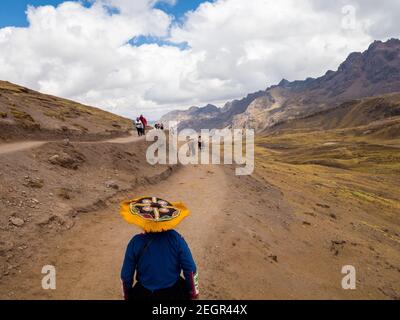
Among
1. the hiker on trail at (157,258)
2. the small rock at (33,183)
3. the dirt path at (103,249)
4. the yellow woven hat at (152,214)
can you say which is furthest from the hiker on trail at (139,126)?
the hiker on trail at (157,258)

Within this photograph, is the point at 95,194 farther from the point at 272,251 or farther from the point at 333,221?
the point at 333,221

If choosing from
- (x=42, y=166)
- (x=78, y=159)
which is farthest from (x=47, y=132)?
(x=42, y=166)

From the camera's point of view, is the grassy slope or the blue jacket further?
the grassy slope

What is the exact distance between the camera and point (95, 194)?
20.0 m

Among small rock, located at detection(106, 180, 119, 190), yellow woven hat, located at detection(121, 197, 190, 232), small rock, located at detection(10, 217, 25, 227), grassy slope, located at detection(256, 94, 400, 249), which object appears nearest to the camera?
yellow woven hat, located at detection(121, 197, 190, 232)

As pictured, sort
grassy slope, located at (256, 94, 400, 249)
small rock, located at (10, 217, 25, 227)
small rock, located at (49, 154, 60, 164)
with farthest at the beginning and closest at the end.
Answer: grassy slope, located at (256, 94, 400, 249), small rock, located at (49, 154, 60, 164), small rock, located at (10, 217, 25, 227)

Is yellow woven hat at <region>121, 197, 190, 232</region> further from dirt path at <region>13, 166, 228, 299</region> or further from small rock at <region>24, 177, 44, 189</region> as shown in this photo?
small rock at <region>24, 177, 44, 189</region>

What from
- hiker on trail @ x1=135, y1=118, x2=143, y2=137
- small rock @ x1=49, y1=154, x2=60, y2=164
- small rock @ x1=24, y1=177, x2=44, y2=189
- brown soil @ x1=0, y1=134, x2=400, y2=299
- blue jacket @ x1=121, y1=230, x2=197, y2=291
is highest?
hiker on trail @ x1=135, y1=118, x2=143, y2=137

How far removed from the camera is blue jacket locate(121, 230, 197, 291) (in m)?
6.64

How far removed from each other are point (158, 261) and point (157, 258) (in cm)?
6

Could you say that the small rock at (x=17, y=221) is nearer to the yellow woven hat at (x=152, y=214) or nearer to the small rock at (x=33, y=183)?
the small rock at (x=33, y=183)

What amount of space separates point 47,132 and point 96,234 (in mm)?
21112

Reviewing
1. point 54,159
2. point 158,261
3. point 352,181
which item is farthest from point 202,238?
point 352,181

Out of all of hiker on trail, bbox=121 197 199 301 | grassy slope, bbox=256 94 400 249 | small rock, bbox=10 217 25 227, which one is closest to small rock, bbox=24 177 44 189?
small rock, bbox=10 217 25 227
